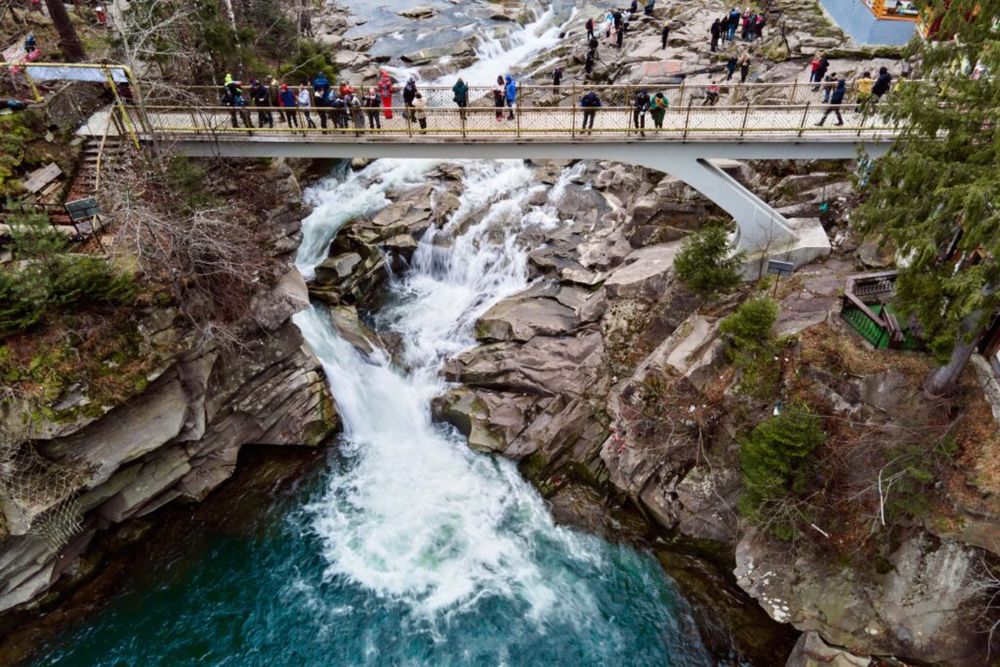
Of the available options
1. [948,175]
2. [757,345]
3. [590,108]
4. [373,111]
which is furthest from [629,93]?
[948,175]

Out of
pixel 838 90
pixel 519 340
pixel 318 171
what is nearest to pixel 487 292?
pixel 519 340

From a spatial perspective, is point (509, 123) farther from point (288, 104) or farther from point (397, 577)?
point (397, 577)

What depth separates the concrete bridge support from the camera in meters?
20.8

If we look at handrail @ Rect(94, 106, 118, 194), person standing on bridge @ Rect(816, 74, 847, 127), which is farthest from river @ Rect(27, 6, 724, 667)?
person standing on bridge @ Rect(816, 74, 847, 127)

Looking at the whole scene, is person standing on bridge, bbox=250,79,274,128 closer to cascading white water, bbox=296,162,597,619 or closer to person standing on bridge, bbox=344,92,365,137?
person standing on bridge, bbox=344,92,365,137

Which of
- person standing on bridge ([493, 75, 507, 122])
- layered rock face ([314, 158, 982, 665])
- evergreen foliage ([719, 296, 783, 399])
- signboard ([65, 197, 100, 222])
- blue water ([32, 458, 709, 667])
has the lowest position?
blue water ([32, 458, 709, 667])

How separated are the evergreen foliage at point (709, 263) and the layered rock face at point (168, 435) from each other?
13.1 meters

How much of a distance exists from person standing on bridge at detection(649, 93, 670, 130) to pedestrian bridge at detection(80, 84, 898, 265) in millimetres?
67

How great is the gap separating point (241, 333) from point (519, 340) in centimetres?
955

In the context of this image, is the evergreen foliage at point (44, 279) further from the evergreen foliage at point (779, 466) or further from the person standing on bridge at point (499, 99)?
the evergreen foliage at point (779, 466)

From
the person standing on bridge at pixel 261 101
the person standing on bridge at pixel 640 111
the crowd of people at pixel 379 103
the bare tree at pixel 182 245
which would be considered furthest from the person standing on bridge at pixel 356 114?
the person standing on bridge at pixel 640 111

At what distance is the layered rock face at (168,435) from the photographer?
16.3 m

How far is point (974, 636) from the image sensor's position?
47.2 feet

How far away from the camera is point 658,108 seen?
20.3 meters
